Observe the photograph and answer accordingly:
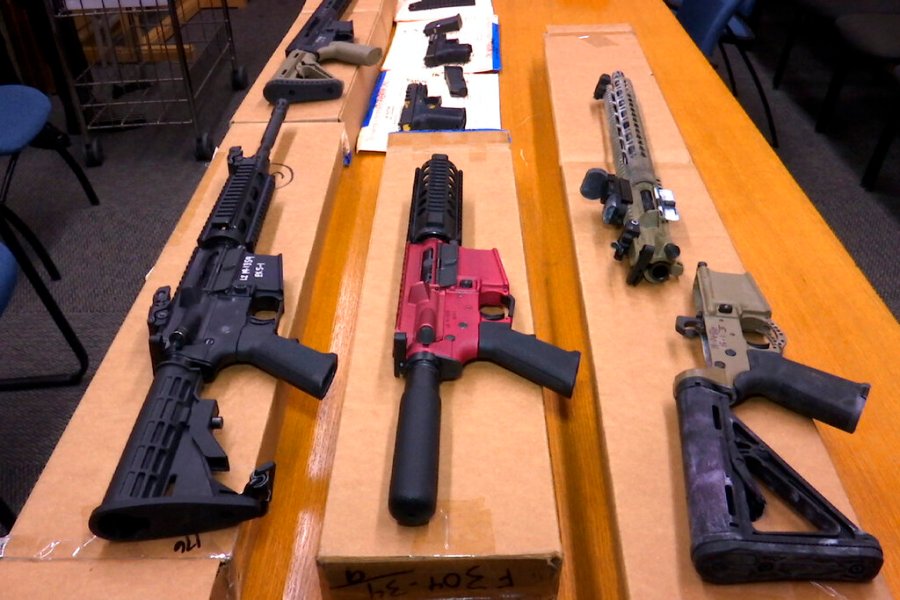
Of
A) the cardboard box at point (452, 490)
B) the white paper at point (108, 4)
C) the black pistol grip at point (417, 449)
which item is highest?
the black pistol grip at point (417, 449)

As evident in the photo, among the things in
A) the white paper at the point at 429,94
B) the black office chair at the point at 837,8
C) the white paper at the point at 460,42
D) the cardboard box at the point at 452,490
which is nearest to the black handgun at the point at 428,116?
the white paper at the point at 429,94

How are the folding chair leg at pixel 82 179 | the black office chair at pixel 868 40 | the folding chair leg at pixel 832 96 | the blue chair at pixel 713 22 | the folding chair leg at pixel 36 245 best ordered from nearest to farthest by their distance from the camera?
the folding chair leg at pixel 36 245 < the blue chair at pixel 713 22 < the folding chair leg at pixel 82 179 < the black office chair at pixel 868 40 < the folding chair leg at pixel 832 96

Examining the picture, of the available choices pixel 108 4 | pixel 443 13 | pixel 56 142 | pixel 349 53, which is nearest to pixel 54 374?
pixel 56 142

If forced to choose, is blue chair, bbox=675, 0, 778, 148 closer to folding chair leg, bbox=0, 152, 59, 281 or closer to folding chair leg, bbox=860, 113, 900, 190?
folding chair leg, bbox=860, 113, 900, 190

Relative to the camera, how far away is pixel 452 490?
986 millimetres

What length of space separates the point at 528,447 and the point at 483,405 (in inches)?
4.3

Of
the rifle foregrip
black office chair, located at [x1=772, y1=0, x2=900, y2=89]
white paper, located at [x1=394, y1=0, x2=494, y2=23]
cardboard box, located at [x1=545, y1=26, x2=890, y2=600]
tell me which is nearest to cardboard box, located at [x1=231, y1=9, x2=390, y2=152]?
the rifle foregrip

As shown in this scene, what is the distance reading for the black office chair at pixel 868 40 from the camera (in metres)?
2.86

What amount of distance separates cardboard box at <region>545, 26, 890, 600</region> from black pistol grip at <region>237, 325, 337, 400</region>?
46 cm

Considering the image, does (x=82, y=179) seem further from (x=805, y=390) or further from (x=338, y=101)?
(x=805, y=390)

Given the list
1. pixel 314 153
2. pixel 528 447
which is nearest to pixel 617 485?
pixel 528 447

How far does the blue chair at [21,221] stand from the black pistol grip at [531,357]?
58.1 inches

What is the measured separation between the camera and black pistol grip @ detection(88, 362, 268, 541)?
0.91 m

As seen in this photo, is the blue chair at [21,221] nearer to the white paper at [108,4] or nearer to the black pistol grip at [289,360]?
the white paper at [108,4]
